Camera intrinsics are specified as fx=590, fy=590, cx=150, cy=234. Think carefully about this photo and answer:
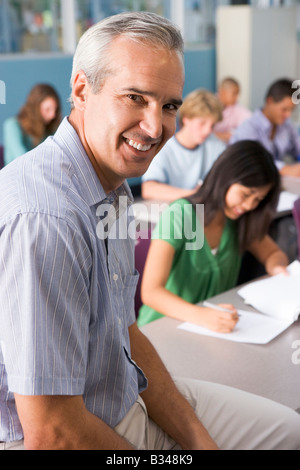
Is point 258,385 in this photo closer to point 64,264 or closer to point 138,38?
point 64,264

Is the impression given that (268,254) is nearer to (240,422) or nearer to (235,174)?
(235,174)

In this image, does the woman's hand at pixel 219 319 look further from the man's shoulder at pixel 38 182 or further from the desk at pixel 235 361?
the man's shoulder at pixel 38 182

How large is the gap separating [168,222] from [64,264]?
45.3 inches

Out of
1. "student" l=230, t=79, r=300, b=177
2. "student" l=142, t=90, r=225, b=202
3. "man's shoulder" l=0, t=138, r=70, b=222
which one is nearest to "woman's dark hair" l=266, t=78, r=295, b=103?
"student" l=230, t=79, r=300, b=177

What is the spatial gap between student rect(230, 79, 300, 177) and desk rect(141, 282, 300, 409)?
9.05 feet

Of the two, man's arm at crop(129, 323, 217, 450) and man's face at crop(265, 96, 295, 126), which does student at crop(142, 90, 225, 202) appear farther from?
Result: man's arm at crop(129, 323, 217, 450)

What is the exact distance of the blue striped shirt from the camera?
2.96 ft

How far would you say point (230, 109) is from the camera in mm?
5992

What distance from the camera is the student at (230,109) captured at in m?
5.92

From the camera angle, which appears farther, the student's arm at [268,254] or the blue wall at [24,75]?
the blue wall at [24,75]

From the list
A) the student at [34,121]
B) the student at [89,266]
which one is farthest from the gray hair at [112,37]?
the student at [34,121]

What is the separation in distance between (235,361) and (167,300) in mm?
370

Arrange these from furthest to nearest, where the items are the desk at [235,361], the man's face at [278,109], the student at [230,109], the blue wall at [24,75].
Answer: the student at [230,109] < the blue wall at [24,75] < the man's face at [278,109] < the desk at [235,361]
